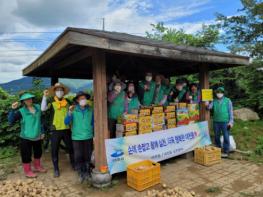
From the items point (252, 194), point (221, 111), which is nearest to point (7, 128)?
point (221, 111)

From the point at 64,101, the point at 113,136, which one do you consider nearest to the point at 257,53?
the point at 113,136

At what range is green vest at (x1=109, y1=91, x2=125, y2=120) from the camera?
183 inches

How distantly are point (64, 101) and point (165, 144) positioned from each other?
7.77ft

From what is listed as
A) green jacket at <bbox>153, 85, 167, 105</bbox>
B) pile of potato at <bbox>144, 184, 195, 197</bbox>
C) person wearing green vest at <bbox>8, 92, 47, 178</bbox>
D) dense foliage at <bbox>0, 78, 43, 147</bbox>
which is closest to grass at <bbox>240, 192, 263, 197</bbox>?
pile of potato at <bbox>144, 184, 195, 197</bbox>

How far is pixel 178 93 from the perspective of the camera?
5.97 m

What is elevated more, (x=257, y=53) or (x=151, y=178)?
(x=257, y=53)

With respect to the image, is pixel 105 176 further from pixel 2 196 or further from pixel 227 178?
pixel 227 178

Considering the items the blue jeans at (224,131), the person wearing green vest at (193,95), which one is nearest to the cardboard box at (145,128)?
the person wearing green vest at (193,95)

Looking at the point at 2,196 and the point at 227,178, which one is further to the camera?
the point at 227,178

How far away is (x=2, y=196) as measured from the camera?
3.53 metres

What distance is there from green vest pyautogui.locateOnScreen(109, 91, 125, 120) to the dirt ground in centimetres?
121

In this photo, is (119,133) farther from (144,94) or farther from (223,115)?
(223,115)

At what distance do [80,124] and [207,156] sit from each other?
2.89 m

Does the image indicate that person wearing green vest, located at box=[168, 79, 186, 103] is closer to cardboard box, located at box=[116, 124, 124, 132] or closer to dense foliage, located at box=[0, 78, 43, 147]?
cardboard box, located at box=[116, 124, 124, 132]
